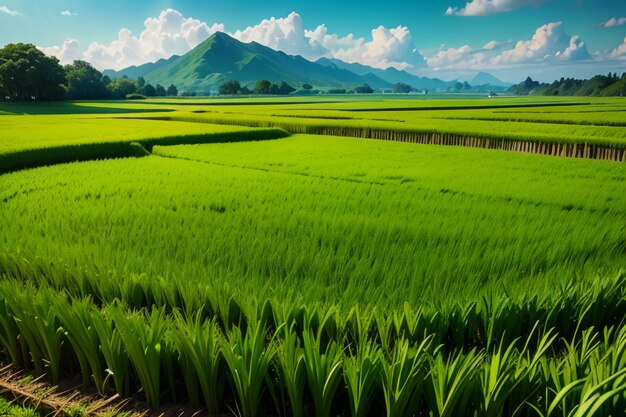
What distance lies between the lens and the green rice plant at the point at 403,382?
2.13 metres

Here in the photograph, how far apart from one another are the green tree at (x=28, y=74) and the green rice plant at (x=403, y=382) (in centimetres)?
6293

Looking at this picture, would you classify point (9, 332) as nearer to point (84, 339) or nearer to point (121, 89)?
point (84, 339)

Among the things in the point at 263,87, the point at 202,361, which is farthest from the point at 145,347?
the point at 263,87

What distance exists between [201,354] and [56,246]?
3128 millimetres

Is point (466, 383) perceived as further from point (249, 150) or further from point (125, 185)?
point (249, 150)

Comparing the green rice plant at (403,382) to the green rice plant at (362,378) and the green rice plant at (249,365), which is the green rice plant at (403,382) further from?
the green rice plant at (249,365)

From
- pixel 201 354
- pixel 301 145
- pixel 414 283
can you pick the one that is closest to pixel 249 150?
pixel 301 145

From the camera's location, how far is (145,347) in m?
2.61

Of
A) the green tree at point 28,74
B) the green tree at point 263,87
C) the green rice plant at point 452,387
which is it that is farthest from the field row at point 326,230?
the green tree at point 263,87

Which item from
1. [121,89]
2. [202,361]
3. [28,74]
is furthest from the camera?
[121,89]

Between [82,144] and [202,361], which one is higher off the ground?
[82,144]

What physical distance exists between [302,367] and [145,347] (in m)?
0.96

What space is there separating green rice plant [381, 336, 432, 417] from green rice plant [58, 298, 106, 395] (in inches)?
71.4

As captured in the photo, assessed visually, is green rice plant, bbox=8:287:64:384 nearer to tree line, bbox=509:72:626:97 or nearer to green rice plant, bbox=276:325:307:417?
green rice plant, bbox=276:325:307:417
